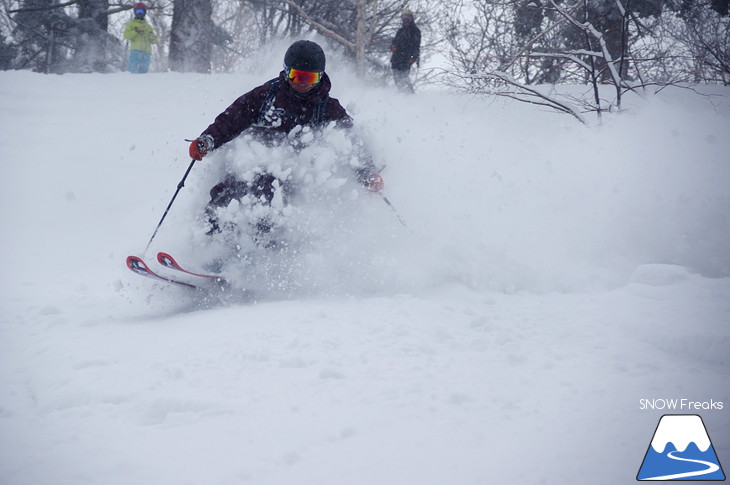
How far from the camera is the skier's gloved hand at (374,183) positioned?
165 inches

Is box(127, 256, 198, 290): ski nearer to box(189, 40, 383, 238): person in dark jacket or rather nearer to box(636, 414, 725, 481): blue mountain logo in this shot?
box(189, 40, 383, 238): person in dark jacket

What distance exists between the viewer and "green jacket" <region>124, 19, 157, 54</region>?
40.1 ft

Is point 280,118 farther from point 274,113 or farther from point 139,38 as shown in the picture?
point 139,38

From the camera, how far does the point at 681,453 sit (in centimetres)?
177

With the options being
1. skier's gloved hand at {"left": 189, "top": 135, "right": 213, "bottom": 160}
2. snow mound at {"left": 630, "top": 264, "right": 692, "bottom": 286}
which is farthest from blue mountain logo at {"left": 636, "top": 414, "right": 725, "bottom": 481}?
skier's gloved hand at {"left": 189, "top": 135, "right": 213, "bottom": 160}

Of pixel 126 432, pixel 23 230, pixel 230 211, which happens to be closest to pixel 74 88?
pixel 23 230

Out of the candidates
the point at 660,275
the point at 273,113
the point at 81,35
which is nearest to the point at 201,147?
the point at 273,113

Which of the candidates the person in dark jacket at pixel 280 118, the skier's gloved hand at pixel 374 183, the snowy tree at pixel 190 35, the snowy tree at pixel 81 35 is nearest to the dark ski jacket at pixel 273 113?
the person in dark jacket at pixel 280 118

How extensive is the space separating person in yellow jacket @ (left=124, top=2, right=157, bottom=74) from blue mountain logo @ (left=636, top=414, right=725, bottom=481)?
44.5ft

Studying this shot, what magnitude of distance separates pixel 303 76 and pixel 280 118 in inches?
15.9

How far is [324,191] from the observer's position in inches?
159

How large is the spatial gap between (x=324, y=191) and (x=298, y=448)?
2.51 metres

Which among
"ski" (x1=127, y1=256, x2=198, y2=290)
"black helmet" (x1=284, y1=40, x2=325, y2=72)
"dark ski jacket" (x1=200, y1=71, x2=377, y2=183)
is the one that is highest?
"black helmet" (x1=284, y1=40, x2=325, y2=72)

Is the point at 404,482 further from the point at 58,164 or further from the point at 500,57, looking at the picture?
the point at 58,164
